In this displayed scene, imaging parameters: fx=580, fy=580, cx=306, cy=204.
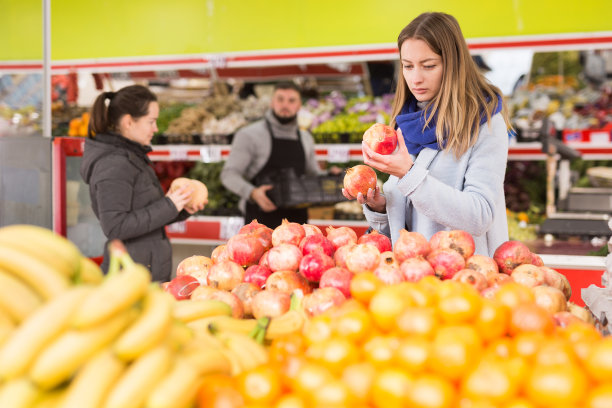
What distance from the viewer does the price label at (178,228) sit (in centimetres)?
591

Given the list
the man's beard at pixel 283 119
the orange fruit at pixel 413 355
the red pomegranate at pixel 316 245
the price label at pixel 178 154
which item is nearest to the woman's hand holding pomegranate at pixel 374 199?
the red pomegranate at pixel 316 245

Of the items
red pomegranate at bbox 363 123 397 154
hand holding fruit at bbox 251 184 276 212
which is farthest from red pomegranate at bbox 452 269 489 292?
hand holding fruit at bbox 251 184 276 212

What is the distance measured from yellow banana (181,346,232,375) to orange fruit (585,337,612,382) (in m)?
0.69

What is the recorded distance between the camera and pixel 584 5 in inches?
Answer: 211

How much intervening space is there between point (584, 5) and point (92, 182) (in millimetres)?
4640

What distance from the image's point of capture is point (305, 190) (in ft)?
14.7

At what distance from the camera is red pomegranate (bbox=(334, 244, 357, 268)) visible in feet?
6.11

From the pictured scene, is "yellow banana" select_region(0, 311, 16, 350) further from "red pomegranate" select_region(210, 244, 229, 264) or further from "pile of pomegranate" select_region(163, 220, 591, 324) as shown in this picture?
"red pomegranate" select_region(210, 244, 229, 264)

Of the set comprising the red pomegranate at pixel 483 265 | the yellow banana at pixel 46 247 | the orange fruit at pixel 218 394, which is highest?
the yellow banana at pixel 46 247

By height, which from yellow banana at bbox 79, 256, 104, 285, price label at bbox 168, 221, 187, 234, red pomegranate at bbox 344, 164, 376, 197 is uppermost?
red pomegranate at bbox 344, 164, 376, 197

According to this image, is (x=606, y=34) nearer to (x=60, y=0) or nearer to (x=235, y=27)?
(x=235, y=27)

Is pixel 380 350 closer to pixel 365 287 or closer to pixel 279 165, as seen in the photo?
pixel 365 287

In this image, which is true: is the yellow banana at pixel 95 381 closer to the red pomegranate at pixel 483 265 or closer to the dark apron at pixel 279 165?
the red pomegranate at pixel 483 265

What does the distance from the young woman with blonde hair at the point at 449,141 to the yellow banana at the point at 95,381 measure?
1.27m
